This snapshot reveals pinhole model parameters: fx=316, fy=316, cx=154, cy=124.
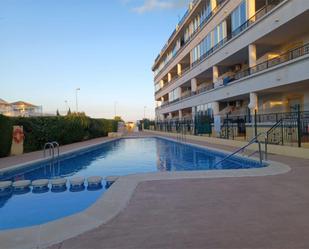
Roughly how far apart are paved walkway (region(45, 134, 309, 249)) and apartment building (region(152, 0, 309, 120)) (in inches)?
424

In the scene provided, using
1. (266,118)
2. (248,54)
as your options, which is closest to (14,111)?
(248,54)

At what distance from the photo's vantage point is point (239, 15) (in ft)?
75.6

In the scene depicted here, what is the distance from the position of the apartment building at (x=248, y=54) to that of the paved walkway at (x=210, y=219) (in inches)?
424

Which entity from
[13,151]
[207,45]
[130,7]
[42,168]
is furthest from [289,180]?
[207,45]

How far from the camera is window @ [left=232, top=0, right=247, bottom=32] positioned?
2208cm

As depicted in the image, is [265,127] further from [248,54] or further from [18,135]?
[18,135]

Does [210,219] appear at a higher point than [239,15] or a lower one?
lower

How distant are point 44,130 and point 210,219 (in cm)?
1760

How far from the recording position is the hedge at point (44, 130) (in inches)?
640

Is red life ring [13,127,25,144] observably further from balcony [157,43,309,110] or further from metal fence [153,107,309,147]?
balcony [157,43,309,110]

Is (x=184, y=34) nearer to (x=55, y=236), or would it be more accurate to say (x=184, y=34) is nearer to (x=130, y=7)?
(x=130, y=7)

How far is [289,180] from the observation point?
8.00 m

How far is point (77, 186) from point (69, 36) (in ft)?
57.5

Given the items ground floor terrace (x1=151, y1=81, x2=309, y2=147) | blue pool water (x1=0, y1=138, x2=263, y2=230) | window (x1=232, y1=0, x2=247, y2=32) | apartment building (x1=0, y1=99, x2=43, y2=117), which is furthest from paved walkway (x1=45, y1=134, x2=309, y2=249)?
apartment building (x1=0, y1=99, x2=43, y2=117)
